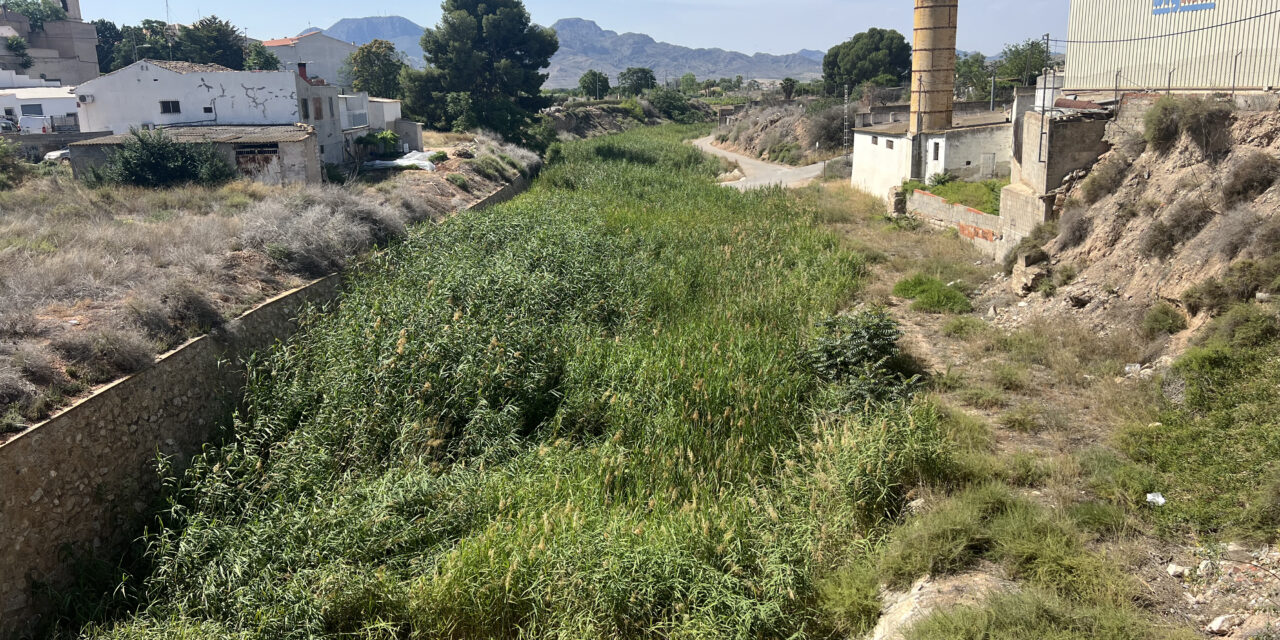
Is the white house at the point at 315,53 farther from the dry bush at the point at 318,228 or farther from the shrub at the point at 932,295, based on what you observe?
the shrub at the point at 932,295

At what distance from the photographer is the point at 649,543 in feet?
21.6

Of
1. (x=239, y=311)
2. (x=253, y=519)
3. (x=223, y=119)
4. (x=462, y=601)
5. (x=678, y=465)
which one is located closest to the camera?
(x=462, y=601)

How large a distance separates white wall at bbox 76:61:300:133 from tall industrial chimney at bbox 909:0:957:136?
21.0 m

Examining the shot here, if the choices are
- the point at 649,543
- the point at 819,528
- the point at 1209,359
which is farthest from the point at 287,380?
the point at 1209,359

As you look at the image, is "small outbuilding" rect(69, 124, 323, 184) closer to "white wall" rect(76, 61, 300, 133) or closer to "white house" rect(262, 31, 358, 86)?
"white wall" rect(76, 61, 300, 133)

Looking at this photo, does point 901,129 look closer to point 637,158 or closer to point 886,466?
point 637,158

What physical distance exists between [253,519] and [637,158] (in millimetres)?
33111

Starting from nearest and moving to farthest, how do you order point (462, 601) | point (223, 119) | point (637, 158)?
point (462, 601) < point (223, 119) < point (637, 158)

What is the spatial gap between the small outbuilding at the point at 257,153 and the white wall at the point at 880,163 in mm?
18013

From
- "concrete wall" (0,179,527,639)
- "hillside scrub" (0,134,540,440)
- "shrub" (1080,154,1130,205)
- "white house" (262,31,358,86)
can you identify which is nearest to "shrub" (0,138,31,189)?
"hillside scrub" (0,134,540,440)

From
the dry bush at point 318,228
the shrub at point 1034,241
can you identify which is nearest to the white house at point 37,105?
the dry bush at point 318,228

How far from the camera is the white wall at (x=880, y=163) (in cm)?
2469

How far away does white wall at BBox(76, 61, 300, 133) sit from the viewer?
26.1 meters

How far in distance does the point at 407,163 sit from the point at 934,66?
61.2 ft
